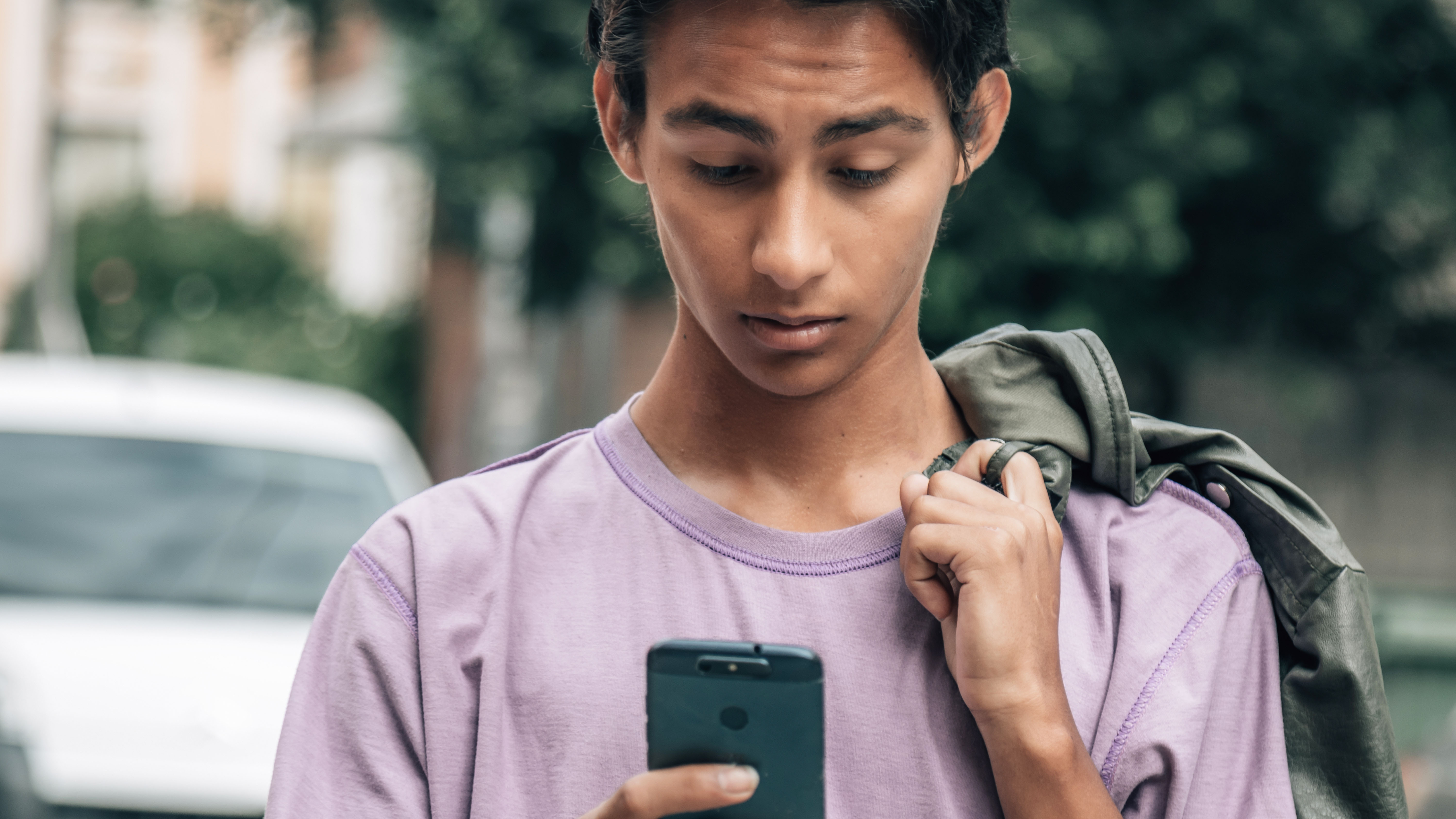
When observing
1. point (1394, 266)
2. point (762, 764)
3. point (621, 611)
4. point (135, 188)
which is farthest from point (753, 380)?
point (135, 188)

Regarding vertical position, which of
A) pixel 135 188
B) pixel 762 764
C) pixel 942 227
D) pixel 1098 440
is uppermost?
pixel 942 227

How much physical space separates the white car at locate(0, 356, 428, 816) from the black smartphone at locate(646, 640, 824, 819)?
3020mm

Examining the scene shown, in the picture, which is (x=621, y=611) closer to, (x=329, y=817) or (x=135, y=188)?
(x=329, y=817)

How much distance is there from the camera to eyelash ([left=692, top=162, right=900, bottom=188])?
1469mm

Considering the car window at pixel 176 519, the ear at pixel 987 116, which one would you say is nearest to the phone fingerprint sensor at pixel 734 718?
the ear at pixel 987 116

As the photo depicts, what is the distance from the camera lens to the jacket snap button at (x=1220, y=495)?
5.16ft

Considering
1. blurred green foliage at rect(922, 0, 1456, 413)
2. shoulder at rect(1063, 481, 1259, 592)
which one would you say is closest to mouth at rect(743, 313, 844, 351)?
shoulder at rect(1063, 481, 1259, 592)

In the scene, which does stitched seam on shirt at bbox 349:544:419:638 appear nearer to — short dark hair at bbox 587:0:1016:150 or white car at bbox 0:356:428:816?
short dark hair at bbox 587:0:1016:150

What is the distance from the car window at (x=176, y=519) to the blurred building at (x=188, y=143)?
523 inches

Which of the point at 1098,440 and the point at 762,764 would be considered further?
the point at 1098,440

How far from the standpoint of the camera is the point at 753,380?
1539 millimetres

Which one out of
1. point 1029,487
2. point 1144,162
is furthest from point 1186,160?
point 1029,487

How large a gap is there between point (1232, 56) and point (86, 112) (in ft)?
73.2

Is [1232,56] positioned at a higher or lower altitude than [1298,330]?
higher
